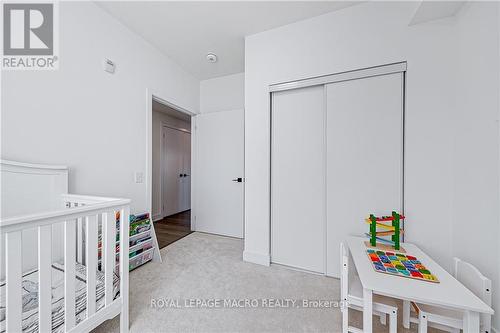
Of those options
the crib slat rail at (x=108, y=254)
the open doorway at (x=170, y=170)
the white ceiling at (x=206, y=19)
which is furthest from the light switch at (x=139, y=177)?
the white ceiling at (x=206, y=19)

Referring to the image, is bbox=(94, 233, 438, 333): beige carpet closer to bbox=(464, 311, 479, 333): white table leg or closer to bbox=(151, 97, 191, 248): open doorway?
bbox=(464, 311, 479, 333): white table leg

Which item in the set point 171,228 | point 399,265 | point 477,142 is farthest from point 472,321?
point 171,228

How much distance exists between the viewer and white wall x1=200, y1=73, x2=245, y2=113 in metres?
3.14

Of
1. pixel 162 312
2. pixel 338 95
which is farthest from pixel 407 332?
pixel 338 95

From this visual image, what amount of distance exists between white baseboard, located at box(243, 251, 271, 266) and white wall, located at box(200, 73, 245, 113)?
6.85 feet

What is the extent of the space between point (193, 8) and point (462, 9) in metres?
2.13

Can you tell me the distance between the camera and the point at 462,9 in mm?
1448

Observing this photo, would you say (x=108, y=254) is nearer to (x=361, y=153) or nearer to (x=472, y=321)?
(x=472, y=321)

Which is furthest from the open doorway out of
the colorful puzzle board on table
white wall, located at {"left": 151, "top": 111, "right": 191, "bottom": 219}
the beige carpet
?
the colorful puzzle board on table

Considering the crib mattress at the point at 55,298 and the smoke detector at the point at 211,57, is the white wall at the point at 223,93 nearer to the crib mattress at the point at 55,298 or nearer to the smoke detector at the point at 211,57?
the smoke detector at the point at 211,57

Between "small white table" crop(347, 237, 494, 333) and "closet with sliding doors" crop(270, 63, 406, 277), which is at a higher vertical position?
"closet with sliding doors" crop(270, 63, 406, 277)

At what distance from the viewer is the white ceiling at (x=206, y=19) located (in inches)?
72.3

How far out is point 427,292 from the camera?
93cm

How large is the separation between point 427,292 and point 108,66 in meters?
2.87
